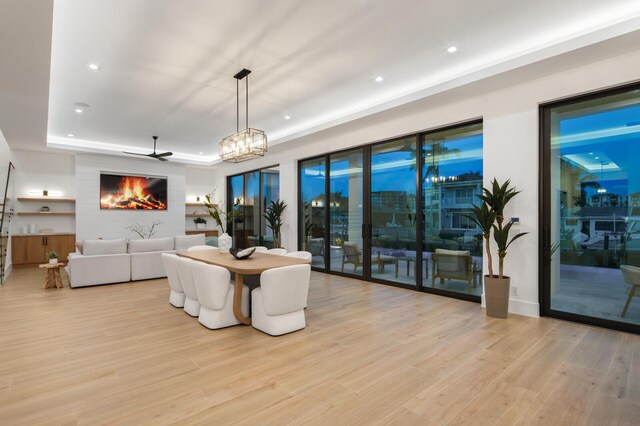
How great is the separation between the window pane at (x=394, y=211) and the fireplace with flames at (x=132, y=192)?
24.3 ft

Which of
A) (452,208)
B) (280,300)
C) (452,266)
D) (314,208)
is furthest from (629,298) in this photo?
(314,208)

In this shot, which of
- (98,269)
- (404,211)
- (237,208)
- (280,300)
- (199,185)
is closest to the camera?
(280,300)

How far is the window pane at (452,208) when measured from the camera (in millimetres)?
5066

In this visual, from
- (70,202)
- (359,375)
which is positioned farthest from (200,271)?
(70,202)

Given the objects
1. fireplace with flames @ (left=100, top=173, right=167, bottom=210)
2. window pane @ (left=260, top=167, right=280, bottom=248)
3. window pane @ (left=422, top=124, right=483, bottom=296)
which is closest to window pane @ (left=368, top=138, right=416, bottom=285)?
window pane @ (left=422, top=124, right=483, bottom=296)

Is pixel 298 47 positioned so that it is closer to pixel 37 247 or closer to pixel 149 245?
pixel 149 245

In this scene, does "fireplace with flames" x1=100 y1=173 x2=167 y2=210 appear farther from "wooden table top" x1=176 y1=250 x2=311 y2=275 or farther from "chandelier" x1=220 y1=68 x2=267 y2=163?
"wooden table top" x1=176 y1=250 x2=311 y2=275

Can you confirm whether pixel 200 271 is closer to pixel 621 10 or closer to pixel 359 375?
pixel 359 375

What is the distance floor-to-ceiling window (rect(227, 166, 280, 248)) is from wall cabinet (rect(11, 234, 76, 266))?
445cm

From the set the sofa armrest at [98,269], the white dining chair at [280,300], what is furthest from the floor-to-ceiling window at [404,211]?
the sofa armrest at [98,269]

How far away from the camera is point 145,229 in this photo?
10.3 metres

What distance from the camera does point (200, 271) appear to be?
371cm

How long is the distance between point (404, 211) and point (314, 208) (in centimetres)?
252

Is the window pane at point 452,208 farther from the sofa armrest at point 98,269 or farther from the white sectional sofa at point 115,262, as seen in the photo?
the sofa armrest at point 98,269
